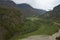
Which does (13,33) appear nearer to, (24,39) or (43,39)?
(24,39)

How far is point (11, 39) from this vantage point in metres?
65.8

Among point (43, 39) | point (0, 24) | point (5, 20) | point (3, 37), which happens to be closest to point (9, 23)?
point (5, 20)

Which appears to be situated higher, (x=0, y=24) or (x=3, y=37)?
(x=0, y=24)

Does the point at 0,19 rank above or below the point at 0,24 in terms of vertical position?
above

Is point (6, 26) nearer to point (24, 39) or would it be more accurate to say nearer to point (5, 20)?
point (5, 20)

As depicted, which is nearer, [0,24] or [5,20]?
[0,24]

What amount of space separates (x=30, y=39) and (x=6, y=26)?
42.1 ft

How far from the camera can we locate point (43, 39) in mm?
68312

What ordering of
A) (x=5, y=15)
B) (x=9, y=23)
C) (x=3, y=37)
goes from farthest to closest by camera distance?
1. (x=5, y=15)
2. (x=9, y=23)
3. (x=3, y=37)

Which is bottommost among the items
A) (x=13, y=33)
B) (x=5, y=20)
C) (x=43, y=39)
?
(x=43, y=39)

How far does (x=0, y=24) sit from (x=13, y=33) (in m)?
10.1

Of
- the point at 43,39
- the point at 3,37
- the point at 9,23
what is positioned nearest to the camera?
the point at 3,37

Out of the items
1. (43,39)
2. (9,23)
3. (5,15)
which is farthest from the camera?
(5,15)

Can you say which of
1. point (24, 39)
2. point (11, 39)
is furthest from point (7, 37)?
point (24, 39)
